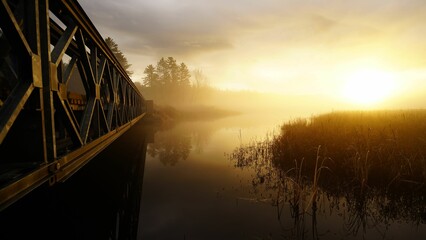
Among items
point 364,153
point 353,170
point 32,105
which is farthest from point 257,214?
point 364,153

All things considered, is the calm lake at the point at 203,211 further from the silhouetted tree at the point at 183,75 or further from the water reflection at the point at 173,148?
the silhouetted tree at the point at 183,75

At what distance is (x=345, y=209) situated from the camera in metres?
5.75

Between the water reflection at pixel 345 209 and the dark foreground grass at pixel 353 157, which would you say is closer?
the water reflection at pixel 345 209

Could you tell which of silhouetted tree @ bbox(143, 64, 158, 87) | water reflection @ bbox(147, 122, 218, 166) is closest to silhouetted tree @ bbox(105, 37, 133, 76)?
silhouetted tree @ bbox(143, 64, 158, 87)

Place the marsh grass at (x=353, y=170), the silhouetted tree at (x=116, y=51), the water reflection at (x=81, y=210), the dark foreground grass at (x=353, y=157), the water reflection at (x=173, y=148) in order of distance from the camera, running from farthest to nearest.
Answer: the silhouetted tree at (x=116, y=51) → the water reflection at (x=173, y=148) → the dark foreground grass at (x=353, y=157) → the marsh grass at (x=353, y=170) → the water reflection at (x=81, y=210)

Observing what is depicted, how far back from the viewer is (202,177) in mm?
8945

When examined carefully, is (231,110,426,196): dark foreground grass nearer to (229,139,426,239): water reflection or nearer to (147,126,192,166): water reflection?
(229,139,426,239): water reflection

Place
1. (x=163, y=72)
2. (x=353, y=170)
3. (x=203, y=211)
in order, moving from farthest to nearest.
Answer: (x=163, y=72) < (x=353, y=170) < (x=203, y=211)

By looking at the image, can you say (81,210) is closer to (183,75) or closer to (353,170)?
(353,170)

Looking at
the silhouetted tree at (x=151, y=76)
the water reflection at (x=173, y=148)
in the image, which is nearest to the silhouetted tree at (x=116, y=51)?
the silhouetted tree at (x=151, y=76)

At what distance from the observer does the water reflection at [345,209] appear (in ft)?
16.0

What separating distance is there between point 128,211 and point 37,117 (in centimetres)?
408

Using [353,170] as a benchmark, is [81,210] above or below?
below

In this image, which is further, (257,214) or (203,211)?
(203,211)
